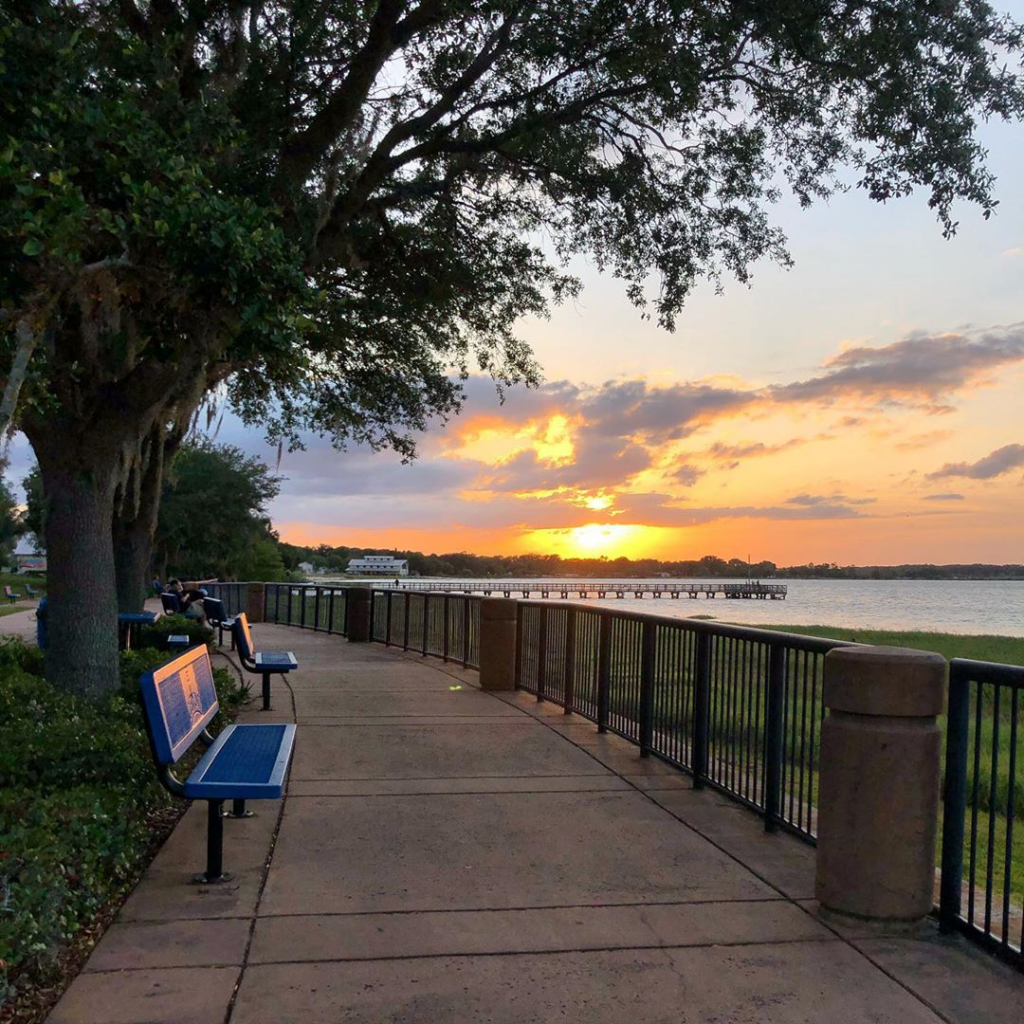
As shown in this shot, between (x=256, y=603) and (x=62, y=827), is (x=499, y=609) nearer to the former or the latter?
(x=62, y=827)

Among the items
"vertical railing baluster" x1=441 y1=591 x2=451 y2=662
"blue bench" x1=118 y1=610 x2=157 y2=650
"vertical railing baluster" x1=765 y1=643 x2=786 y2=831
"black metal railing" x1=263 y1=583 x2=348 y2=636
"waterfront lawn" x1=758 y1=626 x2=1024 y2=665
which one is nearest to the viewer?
"vertical railing baluster" x1=765 y1=643 x2=786 y2=831

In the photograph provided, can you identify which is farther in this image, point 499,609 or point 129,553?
point 129,553

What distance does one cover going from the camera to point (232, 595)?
26.7 m

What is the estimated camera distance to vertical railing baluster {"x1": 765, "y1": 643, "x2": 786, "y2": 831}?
5984 mm

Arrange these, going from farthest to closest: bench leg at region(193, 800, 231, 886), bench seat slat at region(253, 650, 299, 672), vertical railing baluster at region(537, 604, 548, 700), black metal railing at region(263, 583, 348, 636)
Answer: black metal railing at region(263, 583, 348, 636)
vertical railing baluster at region(537, 604, 548, 700)
bench seat slat at region(253, 650, 299, 672)
bench leg at region(193, 800, 231, 886)

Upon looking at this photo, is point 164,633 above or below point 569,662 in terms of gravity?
below

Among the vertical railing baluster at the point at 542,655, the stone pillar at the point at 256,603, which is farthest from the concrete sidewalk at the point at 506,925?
the stone pillar at the point at 256,603

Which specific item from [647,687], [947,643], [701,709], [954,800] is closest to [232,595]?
[647,687]

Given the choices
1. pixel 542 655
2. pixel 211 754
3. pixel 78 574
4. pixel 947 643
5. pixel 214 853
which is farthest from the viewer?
pixel 947 643

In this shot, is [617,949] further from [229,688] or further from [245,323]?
[229,688]

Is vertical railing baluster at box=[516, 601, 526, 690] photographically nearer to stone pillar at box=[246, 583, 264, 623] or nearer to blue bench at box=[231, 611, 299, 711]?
blue bench at box=[231, 611, 299, 711]

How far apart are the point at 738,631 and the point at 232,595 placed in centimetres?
2204

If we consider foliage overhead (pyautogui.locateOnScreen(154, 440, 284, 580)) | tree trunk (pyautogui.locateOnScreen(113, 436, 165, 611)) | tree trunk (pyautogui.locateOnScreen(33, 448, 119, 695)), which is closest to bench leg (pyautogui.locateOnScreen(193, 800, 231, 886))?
tree trunk (pyautogui.locateOnScreen(33, 448, 119, 695))

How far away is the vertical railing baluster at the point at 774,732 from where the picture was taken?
598 cm
